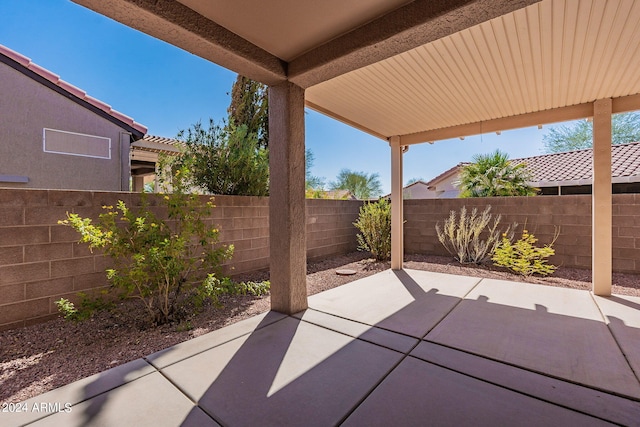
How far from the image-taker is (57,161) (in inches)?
250

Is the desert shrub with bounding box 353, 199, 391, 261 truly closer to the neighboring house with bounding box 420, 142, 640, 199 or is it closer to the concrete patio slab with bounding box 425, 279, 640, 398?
the concrete patio slab with bounding box 425, 279, 640, 398

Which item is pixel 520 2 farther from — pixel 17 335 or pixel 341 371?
pixel 17 335

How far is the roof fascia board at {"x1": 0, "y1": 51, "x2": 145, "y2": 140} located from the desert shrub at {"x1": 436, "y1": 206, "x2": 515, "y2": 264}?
802cm

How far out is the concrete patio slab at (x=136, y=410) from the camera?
1.51 meters

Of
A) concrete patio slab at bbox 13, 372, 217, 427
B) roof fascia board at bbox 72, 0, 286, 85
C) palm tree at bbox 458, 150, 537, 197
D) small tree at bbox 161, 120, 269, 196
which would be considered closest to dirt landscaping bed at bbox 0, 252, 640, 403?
concrete patio slab at bbox 13, 372, 217, 427

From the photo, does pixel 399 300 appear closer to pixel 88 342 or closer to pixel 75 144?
pixel 88 342

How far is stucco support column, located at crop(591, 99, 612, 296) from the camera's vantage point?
143 inches

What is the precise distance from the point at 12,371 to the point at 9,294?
85 cm

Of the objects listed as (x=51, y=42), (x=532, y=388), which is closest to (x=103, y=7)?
(x=532, y=388)

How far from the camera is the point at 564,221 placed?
17.0ft

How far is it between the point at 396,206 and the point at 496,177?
354 cm

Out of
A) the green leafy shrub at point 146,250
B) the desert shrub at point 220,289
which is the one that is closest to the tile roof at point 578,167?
the desert shrub at point 220,289

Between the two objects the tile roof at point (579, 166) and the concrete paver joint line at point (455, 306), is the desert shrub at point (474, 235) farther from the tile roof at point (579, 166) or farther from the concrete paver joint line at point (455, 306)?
the tile roof at point (579, 166)

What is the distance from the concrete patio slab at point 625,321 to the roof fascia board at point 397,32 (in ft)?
8.58
